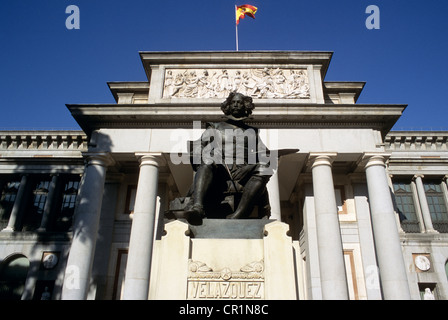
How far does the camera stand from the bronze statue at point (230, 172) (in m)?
5.20

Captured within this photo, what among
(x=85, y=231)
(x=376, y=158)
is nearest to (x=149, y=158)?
(x=85, y=231)

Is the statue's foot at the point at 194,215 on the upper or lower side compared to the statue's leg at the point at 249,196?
lower

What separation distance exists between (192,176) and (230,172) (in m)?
16.6

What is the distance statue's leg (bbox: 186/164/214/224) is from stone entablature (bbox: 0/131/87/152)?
22327mm

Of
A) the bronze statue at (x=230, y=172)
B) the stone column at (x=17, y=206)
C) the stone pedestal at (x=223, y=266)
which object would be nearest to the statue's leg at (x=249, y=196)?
the bronze statue at (x=230, y=172)

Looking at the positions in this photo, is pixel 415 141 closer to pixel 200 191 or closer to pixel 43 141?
pixel 200 191

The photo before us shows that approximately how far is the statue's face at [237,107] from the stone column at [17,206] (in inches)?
910

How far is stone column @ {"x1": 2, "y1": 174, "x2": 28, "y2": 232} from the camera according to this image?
77.7 ft

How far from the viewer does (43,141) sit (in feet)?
84.8

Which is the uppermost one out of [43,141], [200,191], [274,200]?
[43,141]

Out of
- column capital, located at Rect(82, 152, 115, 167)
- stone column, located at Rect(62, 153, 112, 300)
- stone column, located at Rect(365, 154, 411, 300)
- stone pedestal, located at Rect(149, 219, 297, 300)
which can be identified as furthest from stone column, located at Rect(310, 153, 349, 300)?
stone pedestal, located at Rect(149, 219, 297, 300)

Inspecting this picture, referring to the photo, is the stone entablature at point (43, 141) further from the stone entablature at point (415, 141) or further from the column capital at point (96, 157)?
the stone entablature at point (415, 141)

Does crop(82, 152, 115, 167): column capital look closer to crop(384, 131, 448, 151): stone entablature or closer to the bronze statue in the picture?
the bronze statue

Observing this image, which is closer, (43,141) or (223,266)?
(223,266)
